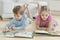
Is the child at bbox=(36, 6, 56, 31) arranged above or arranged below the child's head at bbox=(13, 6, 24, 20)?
below

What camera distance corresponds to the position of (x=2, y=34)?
79.9 inches

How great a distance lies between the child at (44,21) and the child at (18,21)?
190 mm

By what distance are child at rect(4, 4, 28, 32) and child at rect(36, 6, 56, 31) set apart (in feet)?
0.62

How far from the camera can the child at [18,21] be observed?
7.24 feet

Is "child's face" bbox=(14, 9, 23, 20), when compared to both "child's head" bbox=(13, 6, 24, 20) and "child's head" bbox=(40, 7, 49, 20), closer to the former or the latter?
"child's head" bbox=(13, 6, 24, 20)

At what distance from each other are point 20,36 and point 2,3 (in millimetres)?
1418

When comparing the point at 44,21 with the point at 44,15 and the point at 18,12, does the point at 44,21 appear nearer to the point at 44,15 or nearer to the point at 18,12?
the point at 44,15

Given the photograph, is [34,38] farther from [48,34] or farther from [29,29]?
[29,29]

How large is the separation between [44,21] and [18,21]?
33cm

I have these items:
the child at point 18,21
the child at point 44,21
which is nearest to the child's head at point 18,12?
the child at point 18,21

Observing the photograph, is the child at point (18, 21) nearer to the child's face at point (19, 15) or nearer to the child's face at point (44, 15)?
the child's face at point (19, 15)

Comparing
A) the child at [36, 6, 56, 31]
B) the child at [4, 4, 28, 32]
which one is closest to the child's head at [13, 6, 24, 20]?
the child at [4, 4, 28, 32]

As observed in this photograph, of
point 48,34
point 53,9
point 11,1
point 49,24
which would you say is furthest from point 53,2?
point 48,34

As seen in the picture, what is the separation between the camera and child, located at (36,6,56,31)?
220 centimetres
